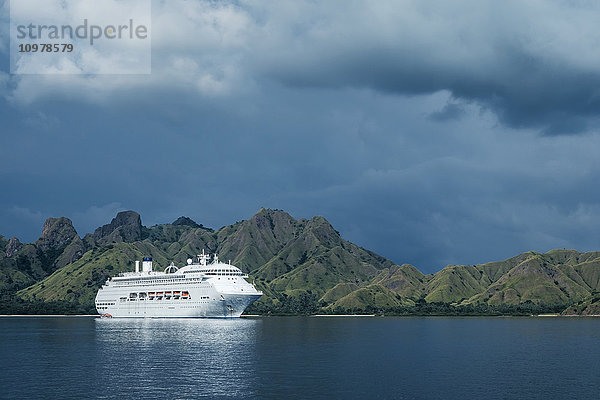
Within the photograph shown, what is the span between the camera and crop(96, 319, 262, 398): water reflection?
3329 inches

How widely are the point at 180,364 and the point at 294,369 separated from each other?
21192 mm

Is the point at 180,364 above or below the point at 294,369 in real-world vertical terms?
above

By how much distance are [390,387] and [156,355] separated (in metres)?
55.7

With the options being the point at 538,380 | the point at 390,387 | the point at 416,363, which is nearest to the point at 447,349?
the point at 416,363

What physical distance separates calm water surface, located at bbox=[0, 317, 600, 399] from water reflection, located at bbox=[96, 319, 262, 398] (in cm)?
18

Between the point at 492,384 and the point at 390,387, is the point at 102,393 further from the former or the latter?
the point at 492,384

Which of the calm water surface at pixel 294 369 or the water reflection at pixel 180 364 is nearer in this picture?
the calm water surface at pixel 294 369

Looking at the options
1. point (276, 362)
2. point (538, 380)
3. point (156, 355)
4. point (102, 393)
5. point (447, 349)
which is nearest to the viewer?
point (102, 393)

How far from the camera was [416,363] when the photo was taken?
11575 centimetres

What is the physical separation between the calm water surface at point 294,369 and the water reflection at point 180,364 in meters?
0.18

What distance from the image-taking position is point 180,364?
109m

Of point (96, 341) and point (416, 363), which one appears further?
point (96, 341)

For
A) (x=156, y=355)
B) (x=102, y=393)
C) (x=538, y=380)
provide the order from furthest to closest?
(x=156, y=355) → (x=538, y=380) → (x=102, y=393)

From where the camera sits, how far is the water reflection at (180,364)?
8456cm
